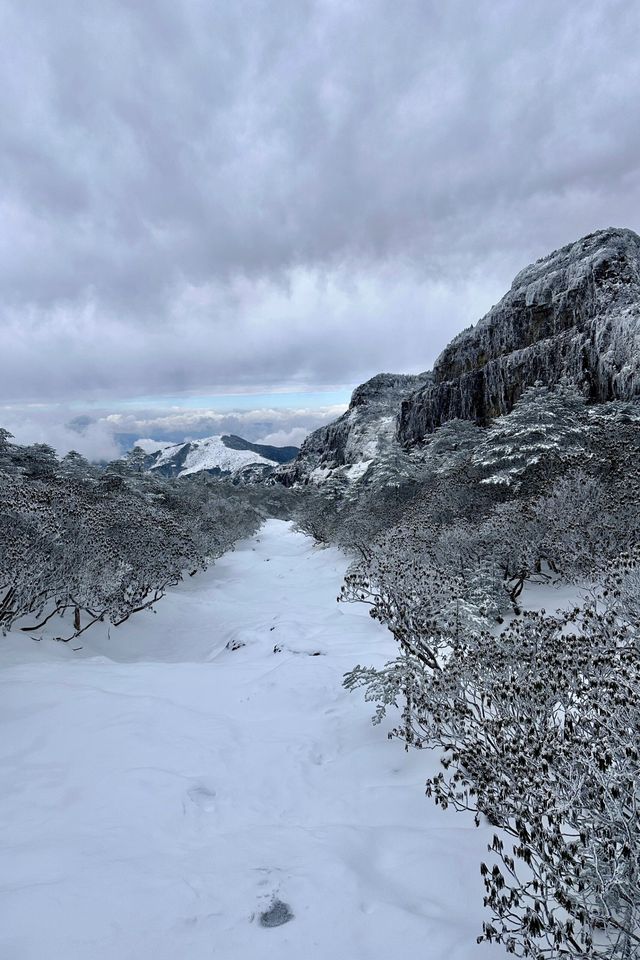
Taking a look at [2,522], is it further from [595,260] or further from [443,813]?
[595,260]

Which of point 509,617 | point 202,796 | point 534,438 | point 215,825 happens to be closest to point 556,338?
point 534,438

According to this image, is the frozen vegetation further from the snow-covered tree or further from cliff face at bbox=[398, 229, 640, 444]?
cliff face at bbox=[398, 229, 640, 444]

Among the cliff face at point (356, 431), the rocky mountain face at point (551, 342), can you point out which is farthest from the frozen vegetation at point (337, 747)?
the cliff face at point (356, 431)

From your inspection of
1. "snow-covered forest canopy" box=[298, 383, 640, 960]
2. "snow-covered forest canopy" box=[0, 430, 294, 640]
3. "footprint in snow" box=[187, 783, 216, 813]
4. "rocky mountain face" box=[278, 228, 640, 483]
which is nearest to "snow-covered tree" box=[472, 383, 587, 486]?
"snow-covered forest canopy" box=[298, 383, 640, 960]

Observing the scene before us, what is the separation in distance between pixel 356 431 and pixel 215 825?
353 feet

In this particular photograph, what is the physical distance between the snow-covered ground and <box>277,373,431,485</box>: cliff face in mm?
85729

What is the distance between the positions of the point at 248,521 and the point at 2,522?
1309 inches

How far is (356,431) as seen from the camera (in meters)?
111

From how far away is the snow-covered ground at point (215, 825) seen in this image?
10.3 ft

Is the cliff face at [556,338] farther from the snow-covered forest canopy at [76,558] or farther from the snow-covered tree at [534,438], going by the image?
the snow-covered forest canopy at [76,558]

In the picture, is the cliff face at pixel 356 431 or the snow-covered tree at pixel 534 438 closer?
the snow-covered tree at pixel 534 438

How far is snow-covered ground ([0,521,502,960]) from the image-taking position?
3.13 meters

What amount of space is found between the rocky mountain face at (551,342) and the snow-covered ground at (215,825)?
27.5 m

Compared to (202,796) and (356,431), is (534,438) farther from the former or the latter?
(356,431)
